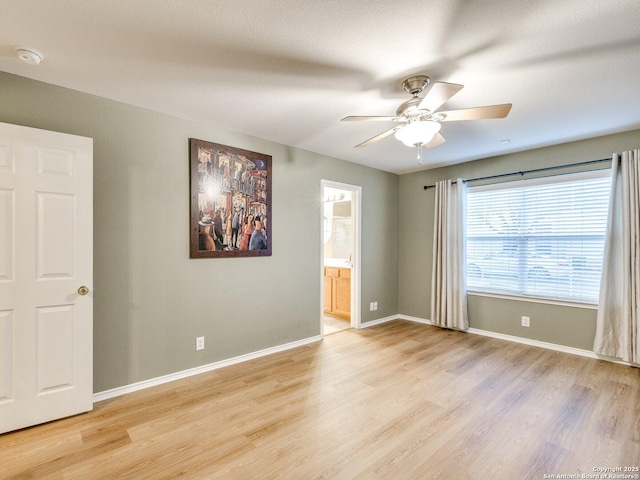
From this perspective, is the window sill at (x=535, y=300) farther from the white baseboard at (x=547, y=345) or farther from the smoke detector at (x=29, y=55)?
the smoke detector at (x=29, y=55)

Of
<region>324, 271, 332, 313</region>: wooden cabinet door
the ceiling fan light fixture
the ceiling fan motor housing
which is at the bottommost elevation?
<region>324, 271, 332, 313</region>: wooden cabinet door

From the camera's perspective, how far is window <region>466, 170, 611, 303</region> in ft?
11.4

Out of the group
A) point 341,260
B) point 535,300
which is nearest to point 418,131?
point 535,300

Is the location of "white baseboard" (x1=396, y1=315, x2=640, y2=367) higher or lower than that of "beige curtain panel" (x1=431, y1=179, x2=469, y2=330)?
lower

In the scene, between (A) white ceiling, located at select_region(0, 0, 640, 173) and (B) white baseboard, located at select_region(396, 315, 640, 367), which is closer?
(A) white ceiling, located at select_region(0, 0, 640, 173)

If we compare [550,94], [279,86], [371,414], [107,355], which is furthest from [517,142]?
[107,355]

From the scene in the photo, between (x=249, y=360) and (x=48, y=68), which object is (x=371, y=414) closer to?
(x=249, y=360)

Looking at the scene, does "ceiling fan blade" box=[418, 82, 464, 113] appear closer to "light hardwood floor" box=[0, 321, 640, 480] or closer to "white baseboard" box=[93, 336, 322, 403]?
"light hardwood floor" box=[0, 321, 640, 480]

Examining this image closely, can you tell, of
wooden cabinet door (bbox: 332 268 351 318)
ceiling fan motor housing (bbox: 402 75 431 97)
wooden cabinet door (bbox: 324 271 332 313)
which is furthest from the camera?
wooden cabinet door (bbox: 324 271 332 313)

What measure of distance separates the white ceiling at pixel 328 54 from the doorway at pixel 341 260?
1.90 m

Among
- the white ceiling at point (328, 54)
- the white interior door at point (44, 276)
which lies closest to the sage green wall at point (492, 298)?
the white ceiling at point (328, 54)

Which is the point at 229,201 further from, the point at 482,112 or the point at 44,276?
the point at 482,112

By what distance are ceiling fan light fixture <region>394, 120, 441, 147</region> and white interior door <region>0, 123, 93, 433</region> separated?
7.55 ft

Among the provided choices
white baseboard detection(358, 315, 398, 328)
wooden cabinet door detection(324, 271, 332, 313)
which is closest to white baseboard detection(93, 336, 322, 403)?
white baseboard detection(358, 315, 398, 328)
